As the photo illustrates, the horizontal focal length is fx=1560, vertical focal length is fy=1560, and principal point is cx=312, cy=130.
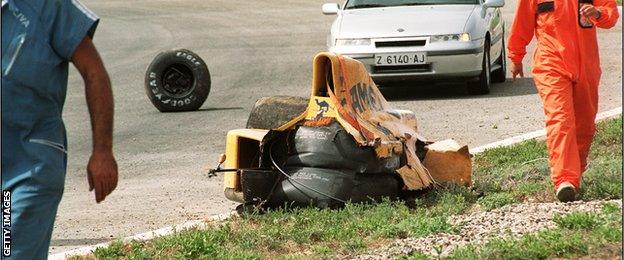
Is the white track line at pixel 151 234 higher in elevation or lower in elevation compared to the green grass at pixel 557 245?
lower

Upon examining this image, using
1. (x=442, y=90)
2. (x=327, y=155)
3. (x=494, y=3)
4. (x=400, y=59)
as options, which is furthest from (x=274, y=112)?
(x=442, y=90)

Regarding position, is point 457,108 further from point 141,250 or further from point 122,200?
point 141,250

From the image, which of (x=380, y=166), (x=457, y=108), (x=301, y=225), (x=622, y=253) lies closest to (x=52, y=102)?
(x=622, y=253)

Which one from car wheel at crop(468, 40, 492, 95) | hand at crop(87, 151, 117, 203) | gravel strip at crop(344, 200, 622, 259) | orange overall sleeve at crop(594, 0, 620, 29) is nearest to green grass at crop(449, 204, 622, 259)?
gravel strip at crop(344, 200, 622, 259)

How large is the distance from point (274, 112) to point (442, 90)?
8.52 meters

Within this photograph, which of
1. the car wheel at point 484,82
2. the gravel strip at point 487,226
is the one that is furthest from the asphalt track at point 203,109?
the gravel strip at point 487,226

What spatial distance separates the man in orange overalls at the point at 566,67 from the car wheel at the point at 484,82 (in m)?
8.13

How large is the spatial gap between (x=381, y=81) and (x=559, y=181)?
7936 millimetres

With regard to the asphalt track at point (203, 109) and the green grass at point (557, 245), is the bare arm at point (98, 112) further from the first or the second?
the asphalt track at point (203, 109)

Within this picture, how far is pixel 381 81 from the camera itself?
1714cm

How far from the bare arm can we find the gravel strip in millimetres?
2215

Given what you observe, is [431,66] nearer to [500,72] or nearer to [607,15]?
[500,72]

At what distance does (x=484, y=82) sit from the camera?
58.5 ft

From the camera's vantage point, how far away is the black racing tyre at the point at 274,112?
10117mm
